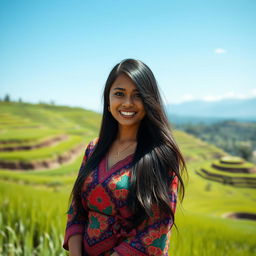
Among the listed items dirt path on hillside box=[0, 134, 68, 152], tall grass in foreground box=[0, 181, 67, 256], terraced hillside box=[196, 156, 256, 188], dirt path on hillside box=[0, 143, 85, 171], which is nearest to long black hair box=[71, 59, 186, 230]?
tall grass in foreground box=[0, 181, 67, 256]

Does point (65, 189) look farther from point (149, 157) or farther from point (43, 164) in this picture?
point (149, 157)

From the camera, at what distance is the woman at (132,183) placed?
0.84 metres

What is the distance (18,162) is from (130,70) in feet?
14.7

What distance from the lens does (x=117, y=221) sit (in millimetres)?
890

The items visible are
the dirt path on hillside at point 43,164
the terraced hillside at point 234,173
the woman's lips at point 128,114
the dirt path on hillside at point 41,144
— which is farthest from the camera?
the dirt path on hillside at point 41,144

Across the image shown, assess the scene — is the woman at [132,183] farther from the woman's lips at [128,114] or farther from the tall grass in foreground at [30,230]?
the tall grass in foreground at [30,230]

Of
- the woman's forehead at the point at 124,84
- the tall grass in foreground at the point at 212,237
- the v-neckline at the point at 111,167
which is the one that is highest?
the woman's forehead at the point at 124,84

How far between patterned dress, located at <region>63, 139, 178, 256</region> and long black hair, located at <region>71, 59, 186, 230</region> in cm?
3

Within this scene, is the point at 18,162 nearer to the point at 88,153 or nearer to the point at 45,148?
the point at 45,148

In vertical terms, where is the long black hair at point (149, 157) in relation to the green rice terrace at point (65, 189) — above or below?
above

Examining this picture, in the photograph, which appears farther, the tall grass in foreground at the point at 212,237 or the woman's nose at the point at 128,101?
the tall grass in foreground at the point at 212,237

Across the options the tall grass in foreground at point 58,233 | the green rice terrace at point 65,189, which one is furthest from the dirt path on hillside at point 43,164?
the tall grass in foreground at point 58,233

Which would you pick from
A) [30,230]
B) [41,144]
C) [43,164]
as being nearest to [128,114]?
[30,230]

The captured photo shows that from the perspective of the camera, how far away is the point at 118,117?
3.19ft
